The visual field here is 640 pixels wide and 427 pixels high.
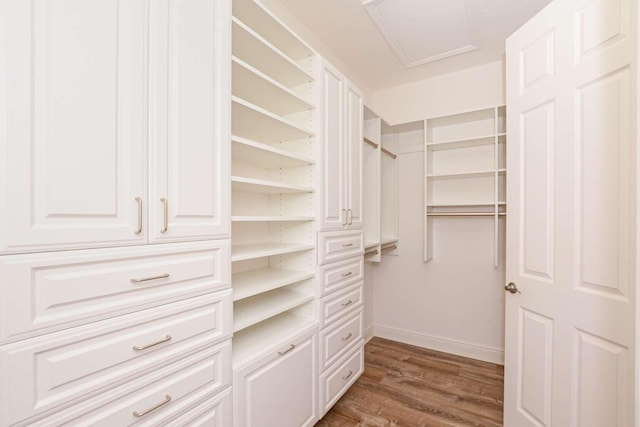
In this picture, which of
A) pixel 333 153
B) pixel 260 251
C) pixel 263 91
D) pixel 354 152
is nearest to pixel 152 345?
pixel 260 251

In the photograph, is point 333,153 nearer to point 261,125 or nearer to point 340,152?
point 340,152

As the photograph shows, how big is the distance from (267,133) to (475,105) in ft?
7.22

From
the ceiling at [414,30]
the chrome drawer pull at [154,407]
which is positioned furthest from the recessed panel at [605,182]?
the chrome drawer pull at [154,407]

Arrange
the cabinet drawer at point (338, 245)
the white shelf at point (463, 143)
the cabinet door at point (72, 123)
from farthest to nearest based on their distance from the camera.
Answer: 1. the white shelf at point (463, 143)
2. the cabinet drawer at point (338, 245)
3. the cabinet door at point (72, 123)

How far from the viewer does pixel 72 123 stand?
2.58 ft

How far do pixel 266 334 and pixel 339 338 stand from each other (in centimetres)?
63

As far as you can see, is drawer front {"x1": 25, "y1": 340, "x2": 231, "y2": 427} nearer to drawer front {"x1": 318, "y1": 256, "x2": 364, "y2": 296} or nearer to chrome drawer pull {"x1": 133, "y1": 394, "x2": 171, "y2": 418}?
chrome drawer pull {"x1": 133, "y1": 394, "x2": 171, "y2": 418}

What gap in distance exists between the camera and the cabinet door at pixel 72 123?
0.69 meters

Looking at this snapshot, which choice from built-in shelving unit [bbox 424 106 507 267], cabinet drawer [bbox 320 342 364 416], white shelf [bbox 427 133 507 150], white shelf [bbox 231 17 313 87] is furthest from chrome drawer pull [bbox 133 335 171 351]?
white shelf [bbox 427 133 507 150]

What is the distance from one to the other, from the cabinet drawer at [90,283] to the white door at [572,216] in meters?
1.63

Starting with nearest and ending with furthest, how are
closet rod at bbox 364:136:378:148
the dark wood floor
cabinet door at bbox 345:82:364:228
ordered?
the dark wood floor → cabinet door at bbox 345:82:364:228 → closet rod at bbox 364:136:378:148

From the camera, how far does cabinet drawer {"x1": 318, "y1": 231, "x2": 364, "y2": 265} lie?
1.81m

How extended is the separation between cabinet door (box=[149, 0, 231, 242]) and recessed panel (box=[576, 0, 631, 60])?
1577mm

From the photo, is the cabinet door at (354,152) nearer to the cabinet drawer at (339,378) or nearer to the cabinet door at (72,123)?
the cabinet drawer at (339,378)
